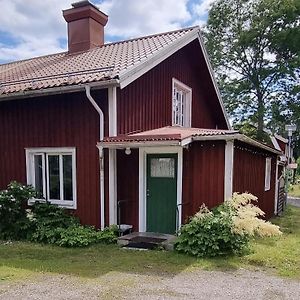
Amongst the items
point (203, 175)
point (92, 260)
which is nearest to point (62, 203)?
point (92, 260)

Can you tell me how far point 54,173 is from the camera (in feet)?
28.2

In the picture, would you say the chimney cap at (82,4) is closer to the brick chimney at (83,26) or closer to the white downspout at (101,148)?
the brick chimney at (83,26)

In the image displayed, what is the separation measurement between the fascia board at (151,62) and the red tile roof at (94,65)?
0.07 m

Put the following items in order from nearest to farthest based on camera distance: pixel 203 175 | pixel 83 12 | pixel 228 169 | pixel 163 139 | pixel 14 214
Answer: pixel 163 139 → pixel 228 169 → pixel 203 175 → pixel 14 214 → pixel 83 12

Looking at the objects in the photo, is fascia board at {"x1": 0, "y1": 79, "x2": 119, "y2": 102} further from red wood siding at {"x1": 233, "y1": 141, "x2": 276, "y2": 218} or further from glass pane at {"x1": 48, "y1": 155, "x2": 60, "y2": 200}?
red wood siding at {"x1": 233, "y1": 141, "x2": 276, "y2": 218}

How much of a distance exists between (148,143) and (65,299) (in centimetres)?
363

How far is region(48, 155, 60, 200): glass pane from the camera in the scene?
8.58m

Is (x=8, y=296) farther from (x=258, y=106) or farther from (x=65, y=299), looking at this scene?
(x=258, y=106)

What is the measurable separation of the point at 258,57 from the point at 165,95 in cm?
1784

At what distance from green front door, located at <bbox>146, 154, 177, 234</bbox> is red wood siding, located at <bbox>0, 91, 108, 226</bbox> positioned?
1267 millimetres

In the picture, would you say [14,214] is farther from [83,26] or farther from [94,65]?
[83,26]

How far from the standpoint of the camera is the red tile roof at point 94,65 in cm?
772

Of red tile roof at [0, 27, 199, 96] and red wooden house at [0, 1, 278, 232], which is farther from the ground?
red tile roof at [0, 27, 199, 96]

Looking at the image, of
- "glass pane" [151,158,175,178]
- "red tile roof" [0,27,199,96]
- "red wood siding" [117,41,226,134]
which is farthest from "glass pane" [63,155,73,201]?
"glass pane" [151,158,175,178]
